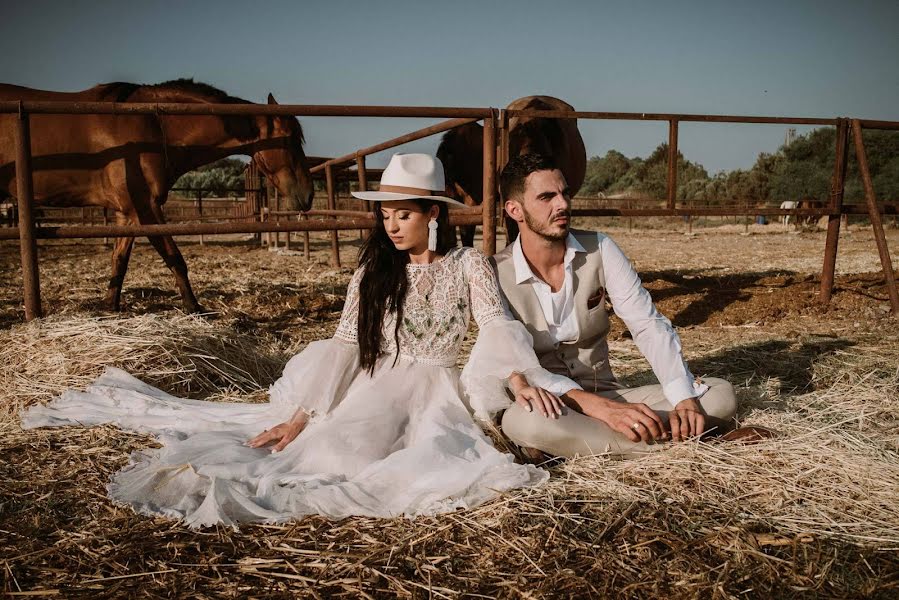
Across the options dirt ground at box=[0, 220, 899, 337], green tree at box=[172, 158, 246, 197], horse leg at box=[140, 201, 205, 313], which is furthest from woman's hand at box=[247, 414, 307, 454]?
green tree at box=[172, 158, 246, 197]

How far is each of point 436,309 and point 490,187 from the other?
1.86 m

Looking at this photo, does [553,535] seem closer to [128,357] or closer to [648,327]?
[648,327]

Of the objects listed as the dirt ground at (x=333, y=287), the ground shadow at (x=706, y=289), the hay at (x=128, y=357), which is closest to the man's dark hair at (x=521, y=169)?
the hay at (x=128, y=357)

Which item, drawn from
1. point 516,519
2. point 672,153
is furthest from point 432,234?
point 672,153

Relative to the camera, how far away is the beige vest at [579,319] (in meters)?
2.65

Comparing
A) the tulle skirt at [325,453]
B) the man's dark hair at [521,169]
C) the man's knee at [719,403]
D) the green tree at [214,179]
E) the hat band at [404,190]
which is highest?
the green tree at [214,179]

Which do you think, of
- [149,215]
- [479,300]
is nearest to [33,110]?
[149,215]

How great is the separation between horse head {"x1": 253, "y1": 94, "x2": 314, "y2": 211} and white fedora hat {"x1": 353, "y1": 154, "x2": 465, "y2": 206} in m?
4.06

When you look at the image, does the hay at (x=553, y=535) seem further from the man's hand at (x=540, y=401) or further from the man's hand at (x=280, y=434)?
the man's hand at (x=280, y=434)

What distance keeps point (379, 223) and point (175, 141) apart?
151 inches

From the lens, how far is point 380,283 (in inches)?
100

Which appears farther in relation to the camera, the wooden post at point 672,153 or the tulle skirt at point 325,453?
the wooden post at point 672,153

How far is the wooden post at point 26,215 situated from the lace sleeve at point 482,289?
271 centimetres

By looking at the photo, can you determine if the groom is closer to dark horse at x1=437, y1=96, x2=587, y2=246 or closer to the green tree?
dark horse at x1=437, y1=96, x2=587, y2=246
